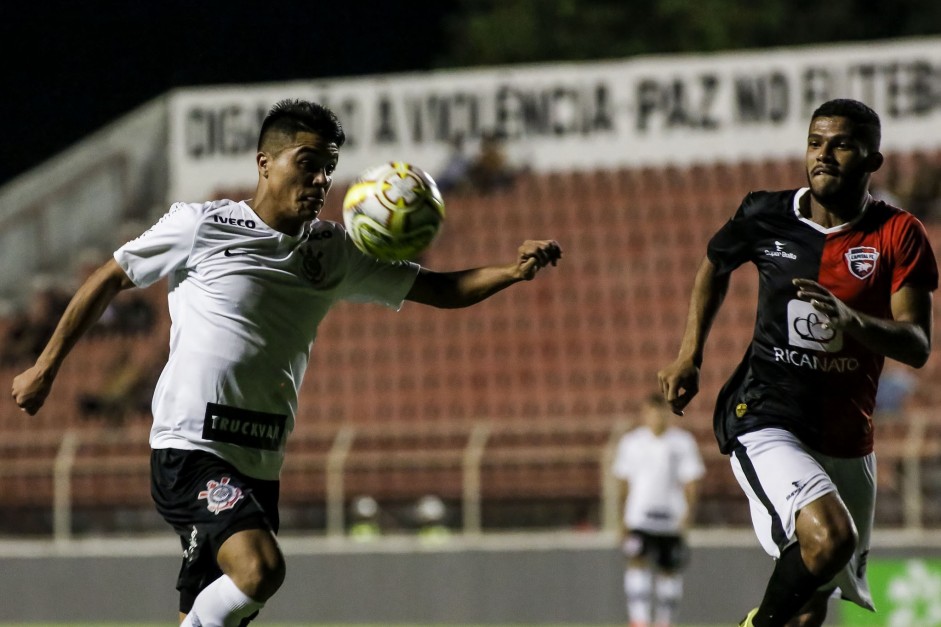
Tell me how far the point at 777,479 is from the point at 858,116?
133 cm

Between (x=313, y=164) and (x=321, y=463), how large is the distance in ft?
30.5

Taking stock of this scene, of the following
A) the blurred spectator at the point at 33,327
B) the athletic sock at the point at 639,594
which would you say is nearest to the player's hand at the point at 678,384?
the athletic sock at the point at 639,594

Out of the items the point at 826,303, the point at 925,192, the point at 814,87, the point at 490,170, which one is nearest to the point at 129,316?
the point at 490,170

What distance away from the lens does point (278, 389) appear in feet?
19.7

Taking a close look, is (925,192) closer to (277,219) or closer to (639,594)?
(639,594)

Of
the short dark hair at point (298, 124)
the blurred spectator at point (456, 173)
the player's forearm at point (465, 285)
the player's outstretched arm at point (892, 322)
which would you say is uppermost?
the blurred spectator at point (456, 173)

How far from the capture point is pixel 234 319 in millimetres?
5961

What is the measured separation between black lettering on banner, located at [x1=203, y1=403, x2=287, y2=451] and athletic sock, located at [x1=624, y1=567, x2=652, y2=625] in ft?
23.5

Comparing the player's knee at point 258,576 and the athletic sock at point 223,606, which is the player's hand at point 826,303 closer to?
the player's knee at point 258,576

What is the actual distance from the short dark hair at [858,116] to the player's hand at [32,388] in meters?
2.86

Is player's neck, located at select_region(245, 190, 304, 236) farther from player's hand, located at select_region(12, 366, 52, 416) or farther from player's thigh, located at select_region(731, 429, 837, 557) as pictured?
player's thigh, located at select_region(731, 429, 837, 557)

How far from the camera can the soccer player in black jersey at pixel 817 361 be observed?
6.00 m

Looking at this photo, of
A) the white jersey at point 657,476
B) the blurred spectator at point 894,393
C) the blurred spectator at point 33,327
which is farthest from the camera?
the blurred spectator at point 33,327

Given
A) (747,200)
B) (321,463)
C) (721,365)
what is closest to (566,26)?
(721,365)
